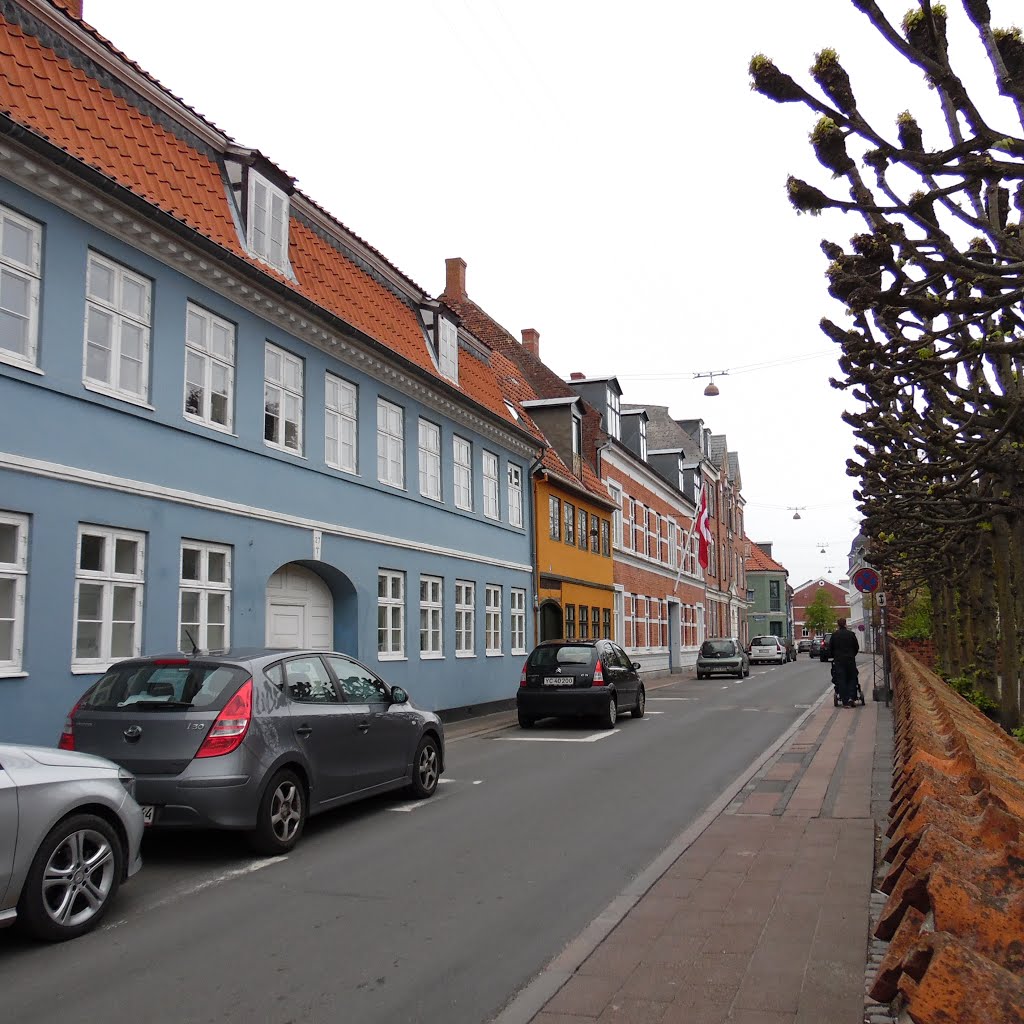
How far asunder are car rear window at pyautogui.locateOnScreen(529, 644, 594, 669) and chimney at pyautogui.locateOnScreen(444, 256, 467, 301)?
18.8 meters

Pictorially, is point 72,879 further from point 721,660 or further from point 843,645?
point 721,660

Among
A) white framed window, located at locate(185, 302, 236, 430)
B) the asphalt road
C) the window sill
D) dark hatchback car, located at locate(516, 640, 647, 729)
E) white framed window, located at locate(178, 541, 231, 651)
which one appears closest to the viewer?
the asphalt road

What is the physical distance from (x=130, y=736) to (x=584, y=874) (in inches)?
134

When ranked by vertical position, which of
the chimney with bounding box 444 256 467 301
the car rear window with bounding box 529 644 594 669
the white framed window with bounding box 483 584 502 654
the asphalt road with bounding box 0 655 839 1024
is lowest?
the asphalt road with bounding box 0 655 839 1024

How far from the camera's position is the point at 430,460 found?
66.9 feet

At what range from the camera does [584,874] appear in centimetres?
707

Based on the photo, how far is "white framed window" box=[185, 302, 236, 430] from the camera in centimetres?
1316

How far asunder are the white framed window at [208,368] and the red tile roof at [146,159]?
0.95 metres

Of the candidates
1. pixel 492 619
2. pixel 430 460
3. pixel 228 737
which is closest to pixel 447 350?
pixel 430 460

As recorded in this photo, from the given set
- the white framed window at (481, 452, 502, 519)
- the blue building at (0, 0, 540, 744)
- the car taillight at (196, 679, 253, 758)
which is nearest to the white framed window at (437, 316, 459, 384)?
the blue building at (0, 0, 540, 744)

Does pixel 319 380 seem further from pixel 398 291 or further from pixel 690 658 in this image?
pixel 690 658

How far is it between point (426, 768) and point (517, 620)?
14832 mm

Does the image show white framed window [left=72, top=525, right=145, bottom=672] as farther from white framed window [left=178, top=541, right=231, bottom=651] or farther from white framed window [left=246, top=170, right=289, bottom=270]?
white framed window [left=246, top=170, right=289, bottom=270]

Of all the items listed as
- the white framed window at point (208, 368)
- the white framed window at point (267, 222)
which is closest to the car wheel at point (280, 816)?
the white framed window at point (208, 368)
